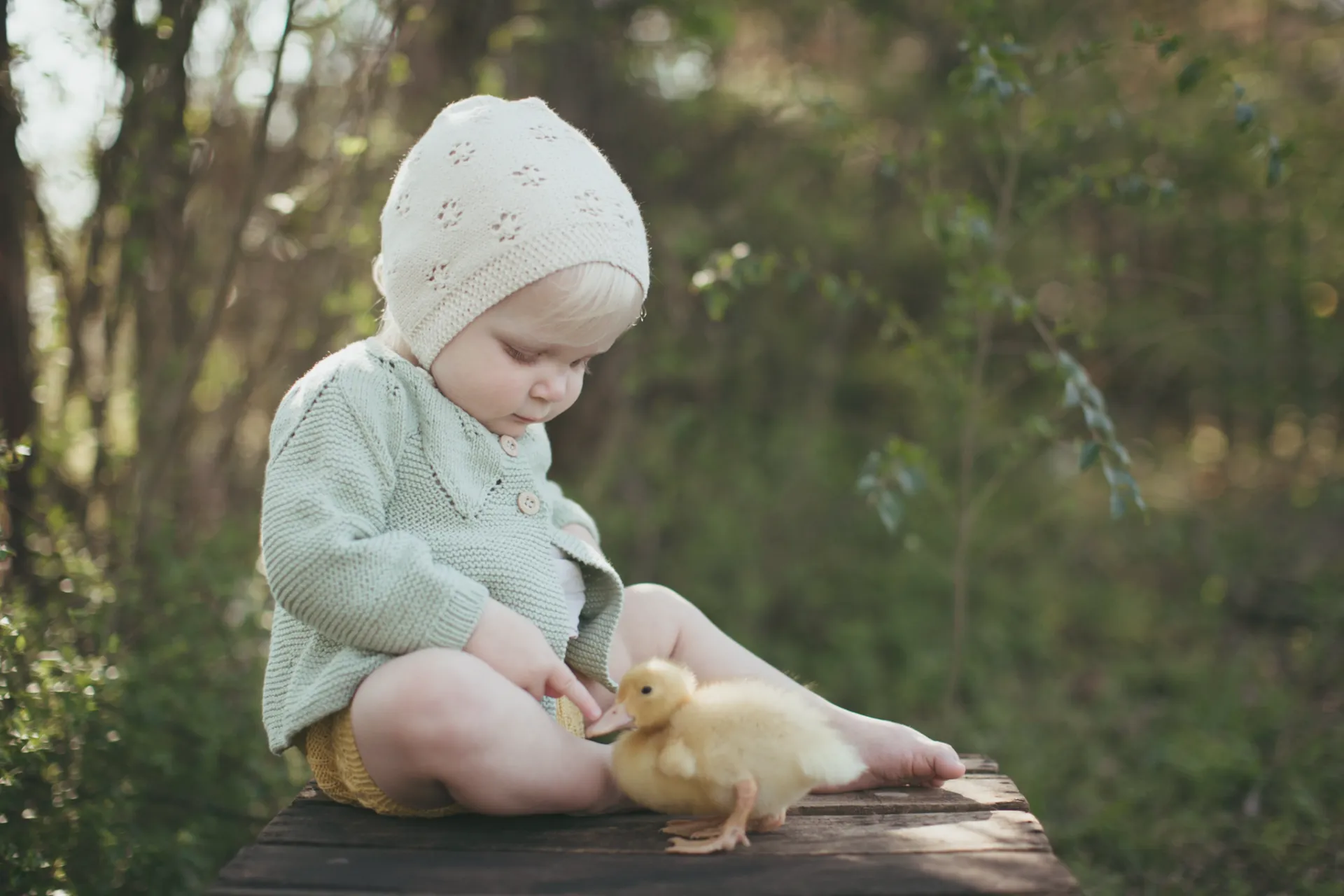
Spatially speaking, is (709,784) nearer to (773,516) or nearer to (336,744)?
(336,744)

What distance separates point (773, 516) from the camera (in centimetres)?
469

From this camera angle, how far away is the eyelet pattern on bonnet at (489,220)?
6.07 ft

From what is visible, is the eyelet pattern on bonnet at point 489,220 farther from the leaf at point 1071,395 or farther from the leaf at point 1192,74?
the leaf at point 1192,74

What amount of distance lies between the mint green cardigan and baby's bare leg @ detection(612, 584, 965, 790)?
3.6 inches

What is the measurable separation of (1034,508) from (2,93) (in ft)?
13.5

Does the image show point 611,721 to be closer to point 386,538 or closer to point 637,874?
point 637,874

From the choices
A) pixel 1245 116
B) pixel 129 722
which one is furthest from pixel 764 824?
pixel 1245 116

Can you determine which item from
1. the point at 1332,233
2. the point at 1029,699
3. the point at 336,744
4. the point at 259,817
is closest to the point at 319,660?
the point at 336,744

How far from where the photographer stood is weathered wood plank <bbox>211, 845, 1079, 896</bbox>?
4.91ft

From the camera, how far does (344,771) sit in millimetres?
1788

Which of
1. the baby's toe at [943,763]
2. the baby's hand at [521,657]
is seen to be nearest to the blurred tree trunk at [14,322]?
the baby's hand at [521,657]

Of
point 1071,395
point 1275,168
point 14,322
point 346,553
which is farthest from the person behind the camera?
point 14,322

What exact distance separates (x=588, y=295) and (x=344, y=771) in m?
0.82

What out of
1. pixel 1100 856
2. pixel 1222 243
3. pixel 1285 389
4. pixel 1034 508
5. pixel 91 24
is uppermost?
pixel 91 24
